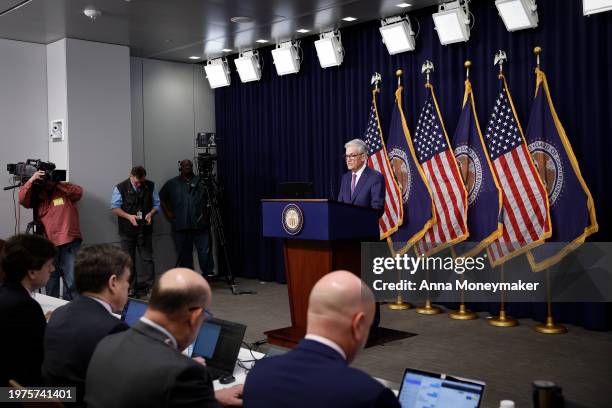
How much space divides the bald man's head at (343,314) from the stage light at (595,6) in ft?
13.9

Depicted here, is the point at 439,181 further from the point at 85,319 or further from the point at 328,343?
the point at 328,343

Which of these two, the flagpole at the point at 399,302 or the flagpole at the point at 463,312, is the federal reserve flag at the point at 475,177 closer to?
the flagpole at the point at 463,312

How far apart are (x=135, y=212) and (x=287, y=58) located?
2.55 m

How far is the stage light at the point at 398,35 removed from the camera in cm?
630

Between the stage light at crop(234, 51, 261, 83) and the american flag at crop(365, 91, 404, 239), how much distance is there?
1.87 meters

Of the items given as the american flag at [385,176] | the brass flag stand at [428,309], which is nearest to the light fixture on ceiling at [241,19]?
the american flag at [385,176]

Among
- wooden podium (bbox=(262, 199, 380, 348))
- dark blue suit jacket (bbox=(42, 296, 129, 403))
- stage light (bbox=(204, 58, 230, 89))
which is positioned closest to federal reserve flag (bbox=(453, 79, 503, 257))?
wooden podium (bbox=(262, 199, 380, 348))

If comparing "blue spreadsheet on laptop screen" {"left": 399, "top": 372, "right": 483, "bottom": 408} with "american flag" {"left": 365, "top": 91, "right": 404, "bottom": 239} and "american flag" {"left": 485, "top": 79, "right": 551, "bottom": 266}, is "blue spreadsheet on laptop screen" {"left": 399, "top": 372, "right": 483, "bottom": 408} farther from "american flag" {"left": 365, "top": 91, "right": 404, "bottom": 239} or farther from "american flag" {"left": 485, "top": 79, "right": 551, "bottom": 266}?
"american flag" {"left": 365, "top": 91, "right": 404, "bottom": 239}

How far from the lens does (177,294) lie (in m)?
1.69

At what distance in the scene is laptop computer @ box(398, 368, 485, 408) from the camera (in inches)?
68.6

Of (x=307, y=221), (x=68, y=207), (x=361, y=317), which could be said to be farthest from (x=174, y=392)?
(x=68, y=207)

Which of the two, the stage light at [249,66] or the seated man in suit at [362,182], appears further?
the stage light at [249,66]

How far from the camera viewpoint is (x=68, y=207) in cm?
655

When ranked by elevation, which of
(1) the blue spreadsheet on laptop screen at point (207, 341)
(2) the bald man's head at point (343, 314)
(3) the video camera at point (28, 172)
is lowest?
(1) the blue spreadsheet on laptop screen at point (207, 341)
